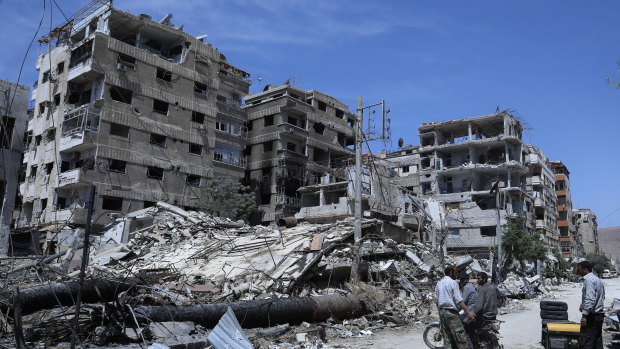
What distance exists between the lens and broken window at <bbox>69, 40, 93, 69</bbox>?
3494 cm

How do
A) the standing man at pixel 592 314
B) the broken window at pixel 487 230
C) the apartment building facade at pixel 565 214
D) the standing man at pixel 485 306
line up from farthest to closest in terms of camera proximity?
the apartment building facade at pixel 565 214, the broken window at pixel 487 230, the standing man at pixel 485 306, the standing man at pixel 592 314

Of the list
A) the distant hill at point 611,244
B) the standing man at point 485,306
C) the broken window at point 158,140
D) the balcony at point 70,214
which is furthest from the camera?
the distant hill at point 611,244

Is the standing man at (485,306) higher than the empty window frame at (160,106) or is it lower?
lower

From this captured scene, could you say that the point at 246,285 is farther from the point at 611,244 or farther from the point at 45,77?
the point at 611,244

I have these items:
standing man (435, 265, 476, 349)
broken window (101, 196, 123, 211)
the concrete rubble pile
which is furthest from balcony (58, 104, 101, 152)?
standing man (435, 265, 476, 349)

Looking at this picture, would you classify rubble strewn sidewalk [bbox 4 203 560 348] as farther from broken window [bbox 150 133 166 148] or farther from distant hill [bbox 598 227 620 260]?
distant hill [bbox 598 227 620 260]

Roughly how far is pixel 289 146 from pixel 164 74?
13.7m

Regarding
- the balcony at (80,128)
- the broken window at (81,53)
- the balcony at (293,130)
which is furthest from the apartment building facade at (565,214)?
the broken window at (81,53)

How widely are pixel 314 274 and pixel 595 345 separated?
9.98 metres

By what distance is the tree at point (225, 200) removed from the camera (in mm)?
37188

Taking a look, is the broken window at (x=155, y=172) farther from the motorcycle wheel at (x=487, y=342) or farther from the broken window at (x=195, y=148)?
the motorcycle wheel at (x=487, y=342)

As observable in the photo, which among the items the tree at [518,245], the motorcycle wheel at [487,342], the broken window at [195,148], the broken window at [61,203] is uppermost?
the broken window at [195,148]

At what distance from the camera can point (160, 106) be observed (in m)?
38.2

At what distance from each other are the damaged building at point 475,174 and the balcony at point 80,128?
32.2 m
